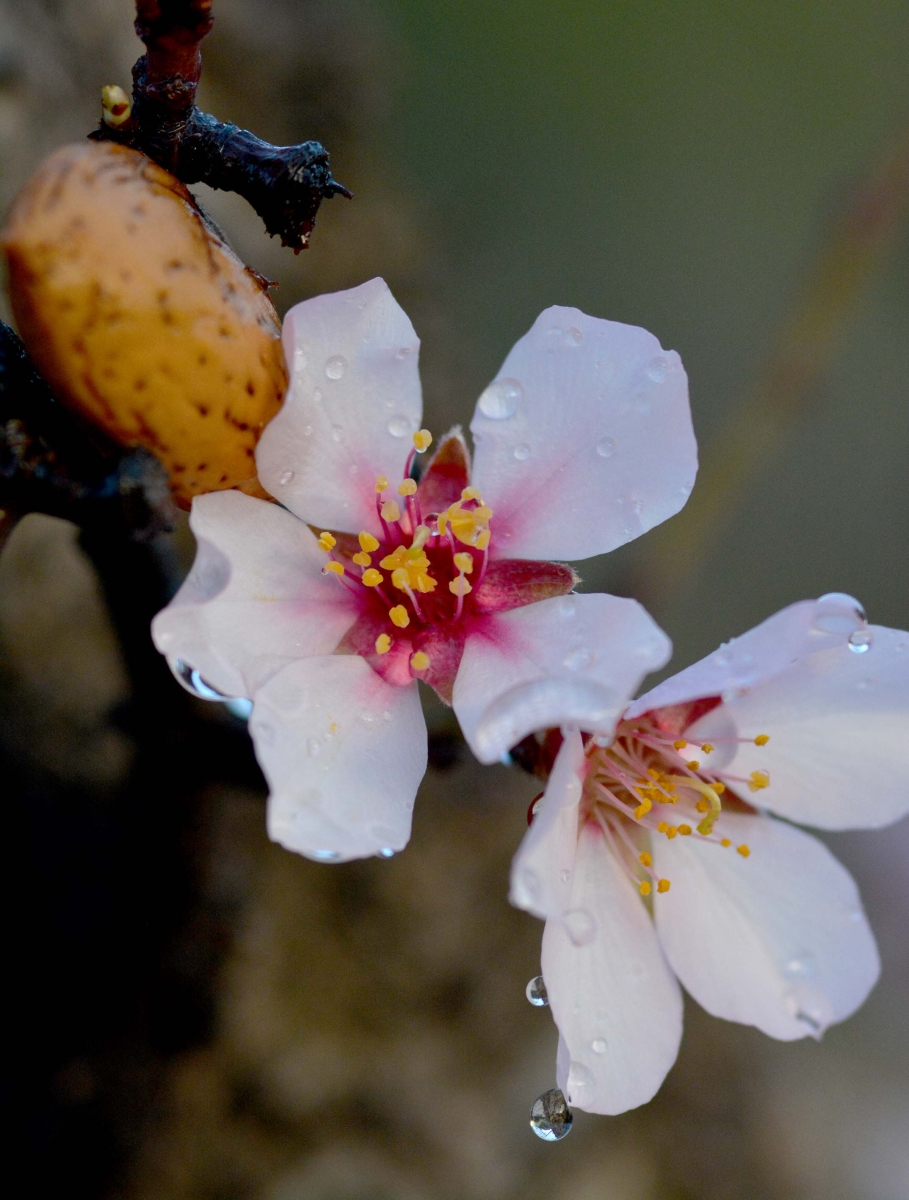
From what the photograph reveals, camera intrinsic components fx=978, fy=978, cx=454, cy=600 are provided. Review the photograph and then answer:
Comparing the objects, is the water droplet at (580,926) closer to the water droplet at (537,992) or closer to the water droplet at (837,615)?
the water droplet at (537,992)

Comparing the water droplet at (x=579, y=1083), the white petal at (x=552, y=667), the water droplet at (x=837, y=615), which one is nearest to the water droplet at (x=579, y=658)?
the white petal at (x=552, y=667)

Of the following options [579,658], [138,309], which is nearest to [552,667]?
[579,658]

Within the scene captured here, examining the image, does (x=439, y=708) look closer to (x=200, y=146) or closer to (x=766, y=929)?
(x=766, y=929)

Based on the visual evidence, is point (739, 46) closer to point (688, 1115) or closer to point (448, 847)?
point (448, 847)

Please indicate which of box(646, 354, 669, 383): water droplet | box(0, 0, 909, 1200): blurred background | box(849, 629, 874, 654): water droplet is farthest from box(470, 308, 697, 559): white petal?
box(0, 0, 909, 1200): blurred background

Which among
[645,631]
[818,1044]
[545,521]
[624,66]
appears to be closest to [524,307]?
[624,66]
